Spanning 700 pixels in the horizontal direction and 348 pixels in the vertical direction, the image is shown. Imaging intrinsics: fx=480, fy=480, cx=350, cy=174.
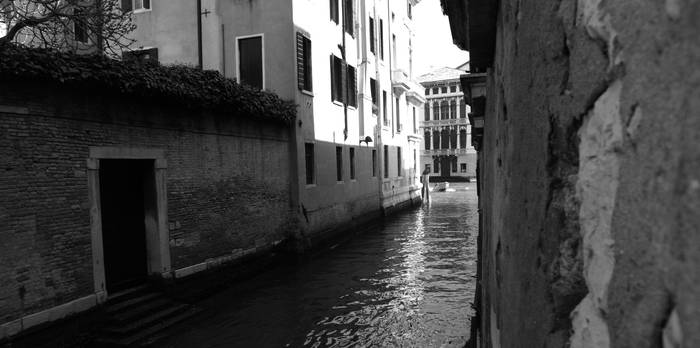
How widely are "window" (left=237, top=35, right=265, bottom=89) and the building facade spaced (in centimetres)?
3

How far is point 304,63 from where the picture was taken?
46.8 feet

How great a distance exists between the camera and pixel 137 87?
7.94m

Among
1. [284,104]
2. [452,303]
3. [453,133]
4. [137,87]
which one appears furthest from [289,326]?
[453,133]

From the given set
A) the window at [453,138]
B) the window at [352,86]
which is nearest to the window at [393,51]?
the window at [352,86]

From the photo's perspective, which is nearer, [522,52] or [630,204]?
[630,204]

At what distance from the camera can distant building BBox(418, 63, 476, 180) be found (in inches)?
2251

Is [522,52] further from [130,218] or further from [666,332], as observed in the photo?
[130,218]

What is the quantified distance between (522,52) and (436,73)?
58.7m

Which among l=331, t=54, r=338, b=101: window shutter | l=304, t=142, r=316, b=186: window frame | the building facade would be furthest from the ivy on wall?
l=331, t=54, r=338, b=101: window shutter

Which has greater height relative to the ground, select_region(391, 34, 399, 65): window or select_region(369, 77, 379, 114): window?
select_region(391, 34, 399, 65): window

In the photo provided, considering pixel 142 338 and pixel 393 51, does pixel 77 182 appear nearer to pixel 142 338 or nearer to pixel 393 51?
pixel 142 338

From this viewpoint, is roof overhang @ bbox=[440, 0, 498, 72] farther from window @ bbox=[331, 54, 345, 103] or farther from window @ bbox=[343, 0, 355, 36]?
window @ bbox=[343, 0, 355, 36]

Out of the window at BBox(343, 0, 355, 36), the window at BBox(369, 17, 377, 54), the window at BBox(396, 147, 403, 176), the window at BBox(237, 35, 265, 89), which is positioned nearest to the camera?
the window at BBox(237, 35, 265, 89)

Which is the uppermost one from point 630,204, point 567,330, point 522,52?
point 522,52
